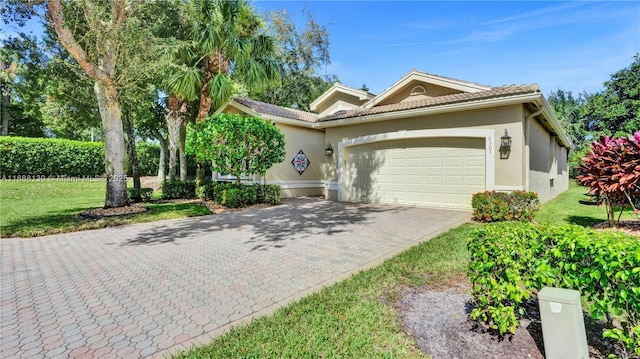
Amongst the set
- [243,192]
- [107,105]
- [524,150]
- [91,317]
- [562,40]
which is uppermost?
[562,40]

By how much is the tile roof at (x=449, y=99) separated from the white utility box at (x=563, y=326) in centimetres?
808

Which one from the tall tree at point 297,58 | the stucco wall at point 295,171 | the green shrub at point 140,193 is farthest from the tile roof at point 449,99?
the tall tree at point 297,58

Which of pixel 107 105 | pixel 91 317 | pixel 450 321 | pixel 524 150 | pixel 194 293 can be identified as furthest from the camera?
pixel 107 105

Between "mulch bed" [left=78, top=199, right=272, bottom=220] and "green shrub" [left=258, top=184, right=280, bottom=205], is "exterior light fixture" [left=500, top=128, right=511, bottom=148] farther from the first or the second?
"mulch bed" [left=78, top=199, right=272, bottom=220]

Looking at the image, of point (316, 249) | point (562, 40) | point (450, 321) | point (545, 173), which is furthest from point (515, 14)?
point (450, 321)

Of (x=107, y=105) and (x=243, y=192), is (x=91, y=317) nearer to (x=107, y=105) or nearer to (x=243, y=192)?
(x=243, y=192)

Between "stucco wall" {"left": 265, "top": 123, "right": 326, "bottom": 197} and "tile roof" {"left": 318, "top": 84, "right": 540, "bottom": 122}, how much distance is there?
1804 mm

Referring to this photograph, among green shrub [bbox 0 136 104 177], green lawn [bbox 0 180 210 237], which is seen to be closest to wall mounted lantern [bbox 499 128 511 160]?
green lawn [bbox 0 180 210 237]

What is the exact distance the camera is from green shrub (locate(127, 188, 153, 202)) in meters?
13.1

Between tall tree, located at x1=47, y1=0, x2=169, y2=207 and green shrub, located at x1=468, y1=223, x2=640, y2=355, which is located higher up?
tall tree, located at x1=47, y1=0, x2=169, y2=207

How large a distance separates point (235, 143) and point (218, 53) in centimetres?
446

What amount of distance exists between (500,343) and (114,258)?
603 centimetres

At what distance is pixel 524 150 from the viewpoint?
9156 mm

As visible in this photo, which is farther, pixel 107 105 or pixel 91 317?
pixel 107 105
